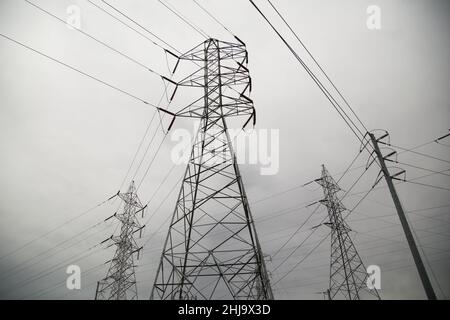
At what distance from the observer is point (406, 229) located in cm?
797

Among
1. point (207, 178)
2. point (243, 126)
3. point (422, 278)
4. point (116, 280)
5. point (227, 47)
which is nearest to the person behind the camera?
point (422, 278)

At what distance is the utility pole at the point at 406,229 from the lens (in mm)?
6980

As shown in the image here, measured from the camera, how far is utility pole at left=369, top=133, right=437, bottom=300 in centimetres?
698
